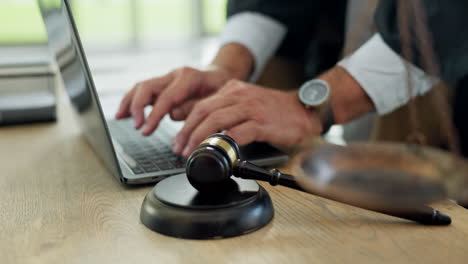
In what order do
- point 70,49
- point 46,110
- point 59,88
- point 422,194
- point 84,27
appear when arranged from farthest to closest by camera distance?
1. point 84,27
2. point 59,88
3. point 46,110
4. point 70,49
5. point 422,194

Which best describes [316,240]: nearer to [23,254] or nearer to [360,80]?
[23,254]

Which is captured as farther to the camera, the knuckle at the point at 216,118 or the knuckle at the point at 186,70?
the knuckle at the point at 186,70

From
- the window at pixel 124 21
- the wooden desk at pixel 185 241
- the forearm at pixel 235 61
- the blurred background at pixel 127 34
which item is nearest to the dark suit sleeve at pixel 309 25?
the forearm at pixel 235 61

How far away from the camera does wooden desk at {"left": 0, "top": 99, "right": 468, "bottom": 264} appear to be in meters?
0.45

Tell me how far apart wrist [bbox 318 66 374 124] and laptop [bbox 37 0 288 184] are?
Result: 0.17 meters

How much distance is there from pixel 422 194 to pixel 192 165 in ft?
0.91

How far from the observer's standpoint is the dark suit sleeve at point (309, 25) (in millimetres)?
1261

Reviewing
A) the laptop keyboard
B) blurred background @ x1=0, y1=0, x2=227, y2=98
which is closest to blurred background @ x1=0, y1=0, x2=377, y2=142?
blurred background @ x1=0, y1=0, x2=227, y2=98

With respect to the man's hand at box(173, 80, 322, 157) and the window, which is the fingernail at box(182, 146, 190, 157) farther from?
the window

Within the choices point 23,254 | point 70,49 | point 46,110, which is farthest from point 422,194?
point 46,110

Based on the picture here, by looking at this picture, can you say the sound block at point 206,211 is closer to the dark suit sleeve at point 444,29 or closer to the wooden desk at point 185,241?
the wooden desk at point 185,241

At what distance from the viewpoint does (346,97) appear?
866 mm

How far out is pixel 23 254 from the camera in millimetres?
463

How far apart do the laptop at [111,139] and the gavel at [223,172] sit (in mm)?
142
